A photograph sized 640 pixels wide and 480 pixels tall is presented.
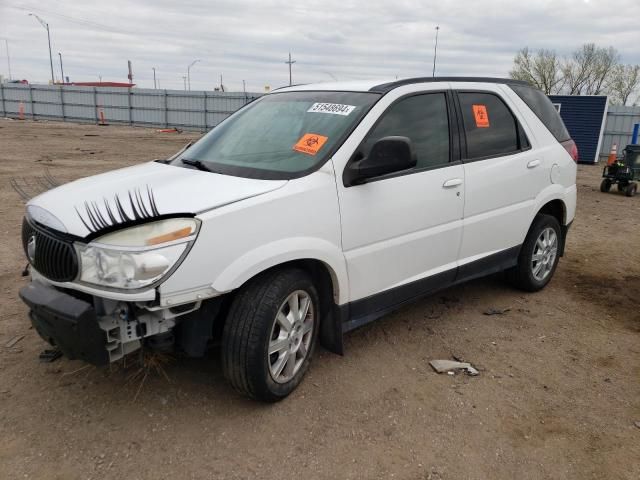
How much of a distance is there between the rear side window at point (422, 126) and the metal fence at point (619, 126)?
17.5 m

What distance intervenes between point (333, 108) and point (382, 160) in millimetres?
617

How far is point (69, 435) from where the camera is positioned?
280cm

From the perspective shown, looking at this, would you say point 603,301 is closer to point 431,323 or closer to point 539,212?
point 539,212

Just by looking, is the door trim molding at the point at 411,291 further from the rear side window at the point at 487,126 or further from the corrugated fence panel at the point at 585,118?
the corrugated fence panel at the point at 585,118

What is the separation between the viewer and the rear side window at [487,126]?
4.05m

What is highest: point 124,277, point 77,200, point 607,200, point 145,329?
point 77,200

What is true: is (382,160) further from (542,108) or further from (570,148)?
(570,148)

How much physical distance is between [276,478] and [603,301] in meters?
3.79

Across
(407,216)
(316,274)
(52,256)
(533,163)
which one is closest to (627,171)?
(533,163)

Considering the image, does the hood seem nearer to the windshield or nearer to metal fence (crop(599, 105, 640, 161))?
the windshield

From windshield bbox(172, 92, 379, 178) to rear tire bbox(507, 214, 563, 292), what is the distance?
7.31 ft

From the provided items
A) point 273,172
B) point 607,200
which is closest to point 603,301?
point 273,172

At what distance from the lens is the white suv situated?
101 inches

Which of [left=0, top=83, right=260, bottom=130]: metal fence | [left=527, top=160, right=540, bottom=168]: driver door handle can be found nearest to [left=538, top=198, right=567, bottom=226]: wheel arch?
[left=527, top=160, right=540, bottom=168]: driver door handle
